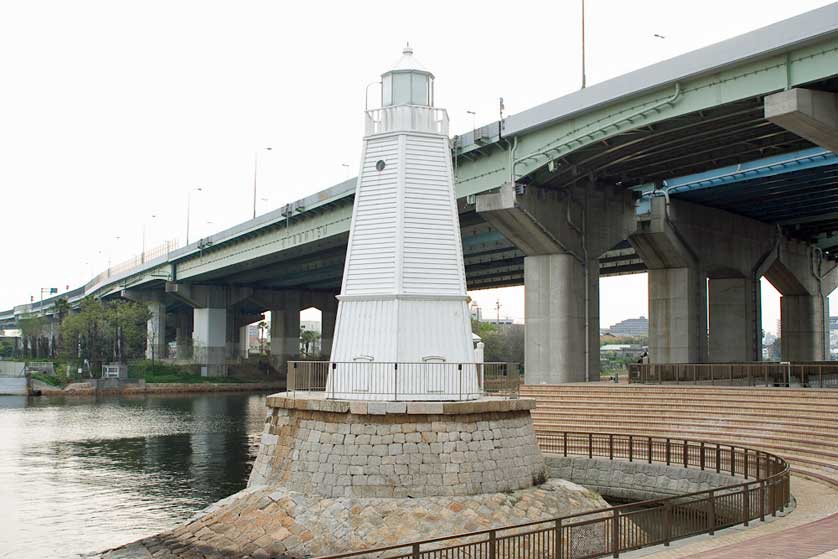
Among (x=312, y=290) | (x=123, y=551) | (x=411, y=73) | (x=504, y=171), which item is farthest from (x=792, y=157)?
(x=312, y=290)

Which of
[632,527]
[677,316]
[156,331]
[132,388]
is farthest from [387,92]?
[156,331]

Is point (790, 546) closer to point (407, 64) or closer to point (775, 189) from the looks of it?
point (407, 64)

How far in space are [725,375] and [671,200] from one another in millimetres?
11345

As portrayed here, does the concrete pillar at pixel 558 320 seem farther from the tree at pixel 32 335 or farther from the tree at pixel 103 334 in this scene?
the tree at pixel 32 335

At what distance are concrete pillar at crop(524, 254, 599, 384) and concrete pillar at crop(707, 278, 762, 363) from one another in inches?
670

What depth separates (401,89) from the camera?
25.6 m

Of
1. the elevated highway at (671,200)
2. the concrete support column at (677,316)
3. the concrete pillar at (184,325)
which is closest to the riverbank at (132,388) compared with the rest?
the elevated highway at (671,200)

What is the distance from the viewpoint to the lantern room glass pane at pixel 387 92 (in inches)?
1011

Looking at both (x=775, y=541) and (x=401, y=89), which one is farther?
(x=401, y=89)

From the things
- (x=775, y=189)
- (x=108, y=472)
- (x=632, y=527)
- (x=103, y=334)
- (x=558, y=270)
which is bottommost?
(x=108, y=472)

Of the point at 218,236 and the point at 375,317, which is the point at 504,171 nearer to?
the point at 375,317

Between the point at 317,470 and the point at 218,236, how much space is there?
65.8m

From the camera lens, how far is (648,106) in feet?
121

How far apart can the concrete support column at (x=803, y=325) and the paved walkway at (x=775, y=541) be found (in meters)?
58.0
